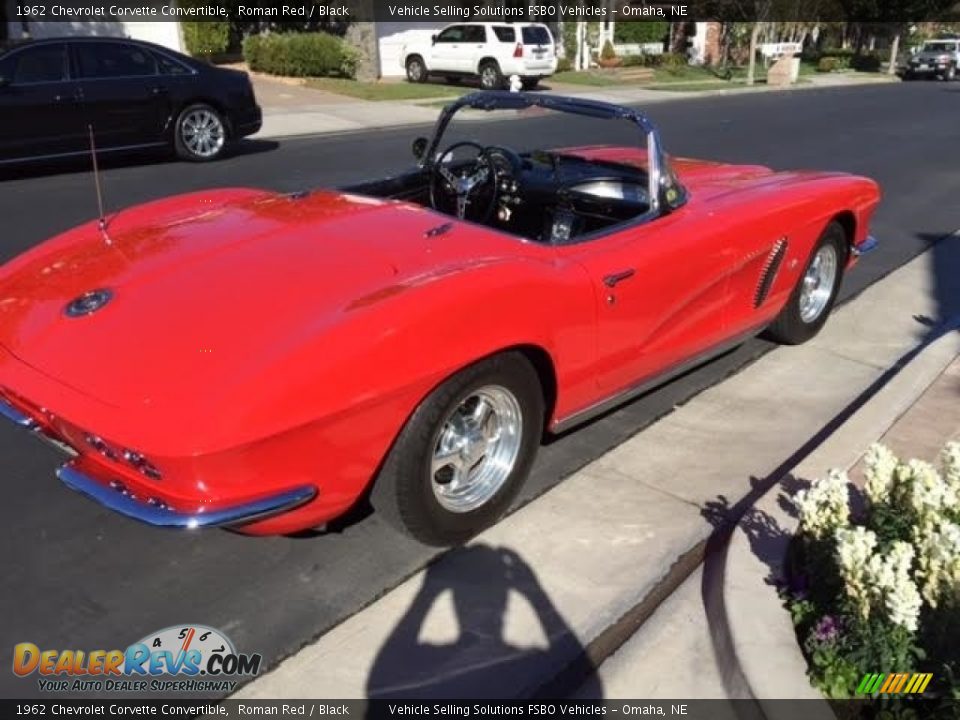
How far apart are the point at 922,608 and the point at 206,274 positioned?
2371 millimetres

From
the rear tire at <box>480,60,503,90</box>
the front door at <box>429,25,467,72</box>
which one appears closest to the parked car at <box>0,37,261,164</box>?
the rear tire at <box>480,60,503,90</box>

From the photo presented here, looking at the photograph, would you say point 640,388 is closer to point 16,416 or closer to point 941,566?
point 941,566

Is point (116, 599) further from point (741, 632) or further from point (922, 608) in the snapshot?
point (922, 608)

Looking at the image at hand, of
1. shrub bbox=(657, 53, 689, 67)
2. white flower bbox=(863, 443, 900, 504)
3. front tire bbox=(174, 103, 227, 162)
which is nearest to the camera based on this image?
white flower bbox=(863, 443, 900, 504)

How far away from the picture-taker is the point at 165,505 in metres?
2.32

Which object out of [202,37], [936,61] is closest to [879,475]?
[202,37]

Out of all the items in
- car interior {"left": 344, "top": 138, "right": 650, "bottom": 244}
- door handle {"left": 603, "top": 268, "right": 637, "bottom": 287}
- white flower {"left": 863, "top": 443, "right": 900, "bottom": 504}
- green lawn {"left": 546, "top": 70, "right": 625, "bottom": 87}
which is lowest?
green lawn {"left": 546, "top": 70, "right": 625, "bottom": 87}

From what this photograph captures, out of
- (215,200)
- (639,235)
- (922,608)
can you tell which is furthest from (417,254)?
(922,608)

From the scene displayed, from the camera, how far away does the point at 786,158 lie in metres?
11.6

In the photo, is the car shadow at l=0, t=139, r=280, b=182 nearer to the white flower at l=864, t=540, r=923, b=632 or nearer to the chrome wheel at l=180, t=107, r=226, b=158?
the chrome wheel at l=180, t=107, r=226, b=158

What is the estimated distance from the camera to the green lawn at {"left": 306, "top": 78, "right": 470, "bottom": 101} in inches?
772

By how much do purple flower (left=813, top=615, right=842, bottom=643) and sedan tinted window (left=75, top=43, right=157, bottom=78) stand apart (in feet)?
31.9

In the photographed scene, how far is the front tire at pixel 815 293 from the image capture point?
15.4 ft

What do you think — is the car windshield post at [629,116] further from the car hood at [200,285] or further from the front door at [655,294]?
the car hood at [200,285]
